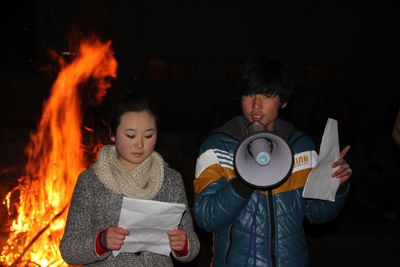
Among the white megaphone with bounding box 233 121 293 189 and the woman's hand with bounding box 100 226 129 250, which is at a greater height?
the white megaphone with bounding box 233 121 293 189

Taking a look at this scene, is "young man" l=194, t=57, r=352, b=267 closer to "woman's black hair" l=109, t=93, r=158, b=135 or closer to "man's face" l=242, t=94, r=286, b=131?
"man's face" l=242, t=94, r=286, b=131

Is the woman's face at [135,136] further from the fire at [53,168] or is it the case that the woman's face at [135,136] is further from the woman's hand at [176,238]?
the fire at [53,168]

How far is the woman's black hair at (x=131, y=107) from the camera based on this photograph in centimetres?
324

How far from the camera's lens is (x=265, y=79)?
3.51 metres

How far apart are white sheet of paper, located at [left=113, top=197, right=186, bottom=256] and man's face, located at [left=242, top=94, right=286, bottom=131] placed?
75 cm

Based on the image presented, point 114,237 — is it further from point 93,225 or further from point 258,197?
point 258,197

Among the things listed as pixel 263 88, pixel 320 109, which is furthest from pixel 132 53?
pixel 320 109

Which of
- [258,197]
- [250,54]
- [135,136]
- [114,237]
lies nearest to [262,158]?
[258,197]

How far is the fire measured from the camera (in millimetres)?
5531

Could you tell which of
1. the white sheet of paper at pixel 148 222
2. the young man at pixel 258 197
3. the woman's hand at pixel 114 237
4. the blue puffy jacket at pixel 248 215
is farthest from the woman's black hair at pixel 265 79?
the woman's hand at pixel 114 237

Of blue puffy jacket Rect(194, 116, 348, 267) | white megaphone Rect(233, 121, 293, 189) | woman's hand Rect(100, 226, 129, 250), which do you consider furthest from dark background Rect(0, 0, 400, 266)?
woman's hand Rect(100, 226, 129, 250)

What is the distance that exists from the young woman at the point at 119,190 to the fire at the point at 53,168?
2305 mm

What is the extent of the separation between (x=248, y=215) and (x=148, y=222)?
2.08 feet

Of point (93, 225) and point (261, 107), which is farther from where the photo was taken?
point (261, 107)
